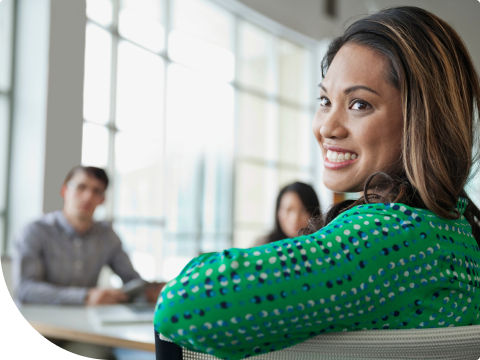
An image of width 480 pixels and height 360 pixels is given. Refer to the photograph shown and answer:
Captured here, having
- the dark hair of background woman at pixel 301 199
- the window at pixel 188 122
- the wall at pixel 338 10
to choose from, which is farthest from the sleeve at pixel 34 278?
the wall at pixel 338 10

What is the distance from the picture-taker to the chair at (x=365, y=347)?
60cm

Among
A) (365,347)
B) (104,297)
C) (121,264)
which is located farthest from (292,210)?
(365,347)

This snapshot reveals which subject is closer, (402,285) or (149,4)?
(402,285)

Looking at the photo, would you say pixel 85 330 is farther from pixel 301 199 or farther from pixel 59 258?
pixel 301 199

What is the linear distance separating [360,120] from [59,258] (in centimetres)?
280

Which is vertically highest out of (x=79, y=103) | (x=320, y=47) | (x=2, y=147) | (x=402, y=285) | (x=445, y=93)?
(x=320, y=47)

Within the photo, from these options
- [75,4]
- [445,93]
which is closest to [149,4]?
[75,4]

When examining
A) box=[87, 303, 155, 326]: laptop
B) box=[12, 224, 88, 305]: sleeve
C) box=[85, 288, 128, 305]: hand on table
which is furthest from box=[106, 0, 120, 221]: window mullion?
box=[87, 303, 155, 326]: laptop

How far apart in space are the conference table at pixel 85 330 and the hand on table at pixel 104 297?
0.21m

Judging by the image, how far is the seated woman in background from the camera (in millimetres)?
3289

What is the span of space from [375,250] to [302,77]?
7679mm

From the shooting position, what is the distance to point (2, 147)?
168 inches

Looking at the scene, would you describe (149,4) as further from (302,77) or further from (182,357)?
(182,357)

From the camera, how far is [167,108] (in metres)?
5.67
